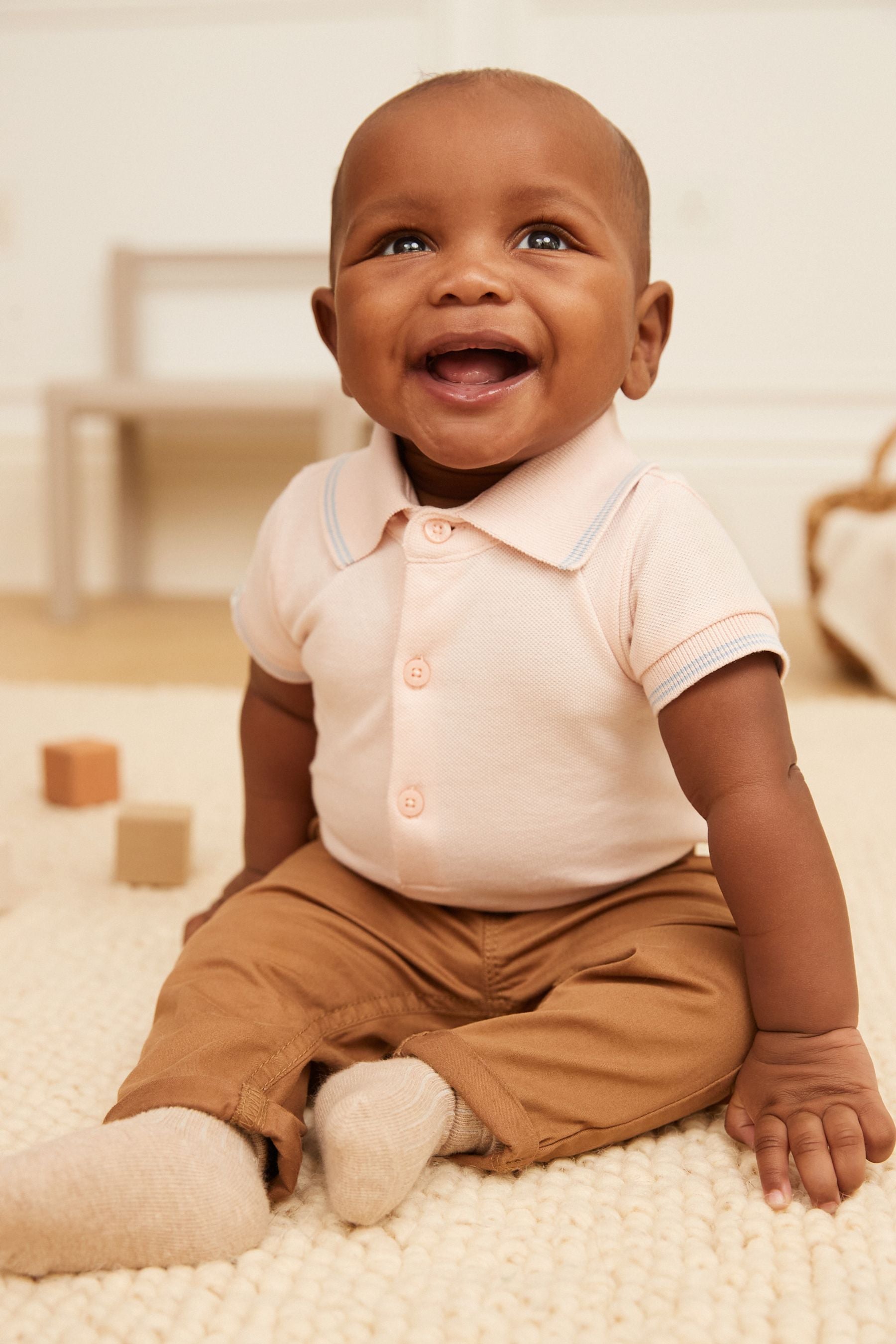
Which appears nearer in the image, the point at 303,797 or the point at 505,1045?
the point at 505,1045

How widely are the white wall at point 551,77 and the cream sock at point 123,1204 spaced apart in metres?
2.28

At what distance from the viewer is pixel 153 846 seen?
87cm

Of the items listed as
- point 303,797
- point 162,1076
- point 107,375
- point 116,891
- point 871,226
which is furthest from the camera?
point 107,375

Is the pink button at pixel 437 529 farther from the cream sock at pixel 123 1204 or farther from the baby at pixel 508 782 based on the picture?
the cream sock at pixel 123 1204

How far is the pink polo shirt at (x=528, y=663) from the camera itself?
567 millimetres

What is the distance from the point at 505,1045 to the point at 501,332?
0.97ft

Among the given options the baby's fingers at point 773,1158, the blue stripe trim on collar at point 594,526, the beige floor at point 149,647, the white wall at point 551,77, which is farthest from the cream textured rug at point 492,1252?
the white wall at point 551,77

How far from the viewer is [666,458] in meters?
2.63

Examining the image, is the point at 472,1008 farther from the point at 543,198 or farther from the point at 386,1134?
the point at 543,198

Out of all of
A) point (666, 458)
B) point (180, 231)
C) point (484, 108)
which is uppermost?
point (484, 108)

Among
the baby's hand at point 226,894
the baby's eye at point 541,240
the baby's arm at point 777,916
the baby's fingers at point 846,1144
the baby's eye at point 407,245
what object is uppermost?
the baby's eye at point 541,240

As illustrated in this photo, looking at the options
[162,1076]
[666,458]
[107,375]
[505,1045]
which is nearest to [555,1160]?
[505,1045]

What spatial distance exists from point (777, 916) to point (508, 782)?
0.45ft

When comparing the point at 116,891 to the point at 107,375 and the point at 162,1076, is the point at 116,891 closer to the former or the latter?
the point at 162,1076
